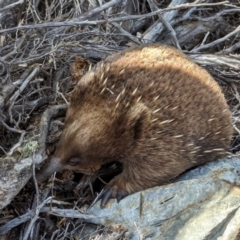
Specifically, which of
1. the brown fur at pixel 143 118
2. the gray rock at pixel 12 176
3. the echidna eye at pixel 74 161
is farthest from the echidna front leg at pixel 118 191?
the gray rock at pixel 12 176

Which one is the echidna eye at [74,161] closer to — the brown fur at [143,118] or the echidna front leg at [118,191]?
the brown fur at [143,118]

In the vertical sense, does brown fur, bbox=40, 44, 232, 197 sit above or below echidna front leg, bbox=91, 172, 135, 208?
above

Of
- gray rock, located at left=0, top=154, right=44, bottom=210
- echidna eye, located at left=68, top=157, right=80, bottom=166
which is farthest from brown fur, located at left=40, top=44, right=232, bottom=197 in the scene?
gray rock, located at left=0, top=154, right=44, bottom=210

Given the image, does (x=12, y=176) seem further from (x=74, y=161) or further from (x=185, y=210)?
(x=185, y=210)

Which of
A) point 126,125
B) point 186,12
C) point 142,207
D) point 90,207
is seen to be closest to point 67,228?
point 90,207

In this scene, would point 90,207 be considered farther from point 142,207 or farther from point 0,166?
point 0,166

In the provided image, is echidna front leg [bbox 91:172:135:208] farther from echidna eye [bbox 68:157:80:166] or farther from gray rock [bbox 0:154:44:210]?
gray rock [bbox 0:154:44:210]
